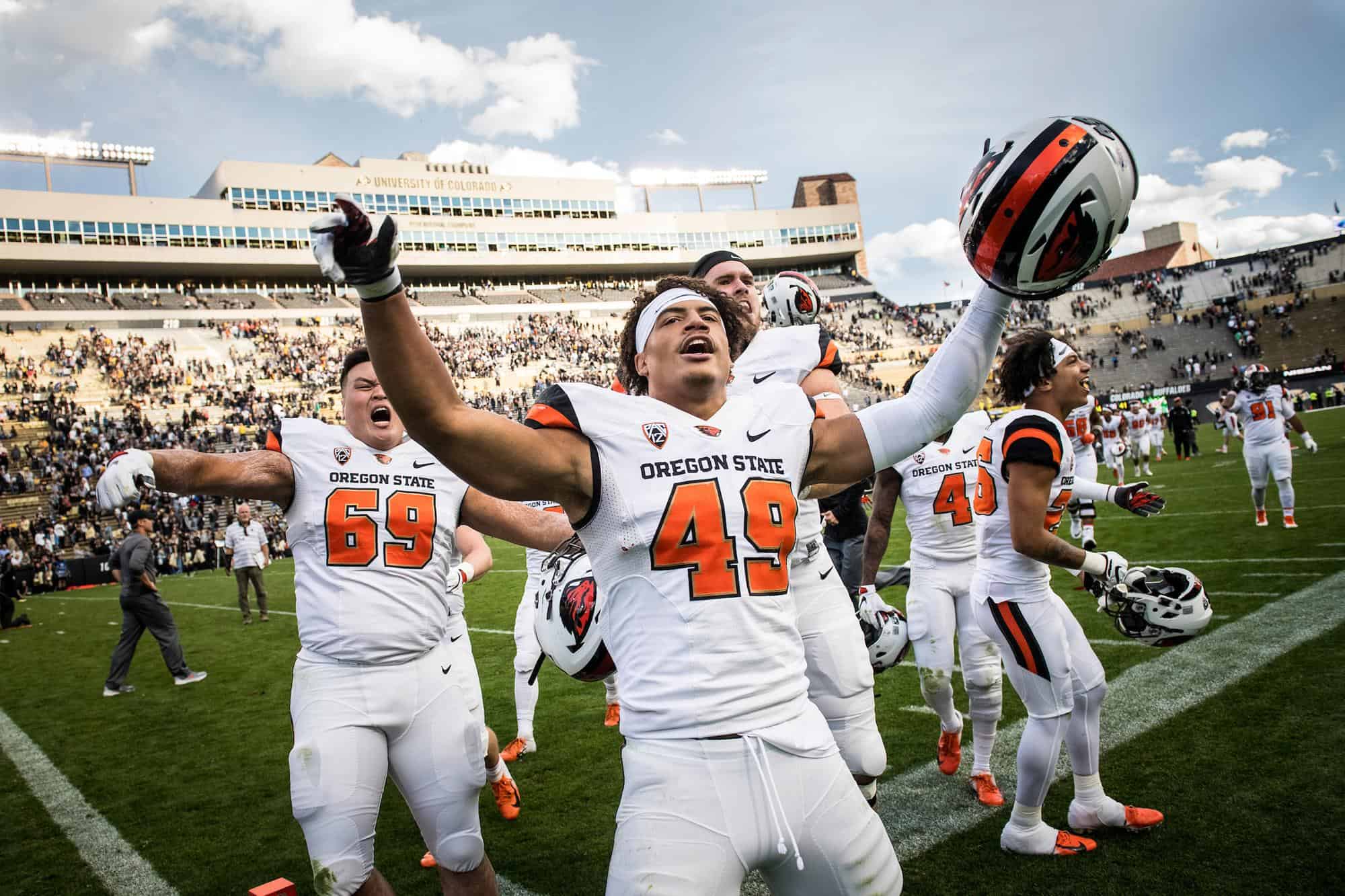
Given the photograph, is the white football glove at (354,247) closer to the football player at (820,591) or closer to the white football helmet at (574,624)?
the white football helmet at (574,624)

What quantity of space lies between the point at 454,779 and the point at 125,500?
1586 mm

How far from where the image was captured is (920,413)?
246 cm

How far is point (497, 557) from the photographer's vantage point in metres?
20.0

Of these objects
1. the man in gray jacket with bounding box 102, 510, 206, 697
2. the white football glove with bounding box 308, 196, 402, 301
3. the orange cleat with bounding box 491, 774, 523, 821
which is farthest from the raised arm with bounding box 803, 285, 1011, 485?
the man in gray jacket with bounding box 102, 510, 206, 697

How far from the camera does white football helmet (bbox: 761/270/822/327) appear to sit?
14.6 ft

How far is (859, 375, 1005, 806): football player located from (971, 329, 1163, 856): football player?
2.16ft

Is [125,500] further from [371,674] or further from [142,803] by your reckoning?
[142,803]

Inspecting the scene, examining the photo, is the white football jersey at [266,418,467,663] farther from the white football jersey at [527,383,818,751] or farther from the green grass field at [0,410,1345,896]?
the green grass field at [0,410,1345,896]

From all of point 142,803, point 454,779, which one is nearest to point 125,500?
point 454,779

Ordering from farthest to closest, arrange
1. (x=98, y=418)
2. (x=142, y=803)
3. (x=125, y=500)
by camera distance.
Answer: (x=98, y=418)
(x=142, y=803)
(x=125, y=500)

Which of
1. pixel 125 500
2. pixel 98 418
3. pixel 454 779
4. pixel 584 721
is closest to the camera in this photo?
pixel 125 500

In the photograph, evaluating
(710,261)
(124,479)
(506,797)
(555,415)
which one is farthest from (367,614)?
(506,797)

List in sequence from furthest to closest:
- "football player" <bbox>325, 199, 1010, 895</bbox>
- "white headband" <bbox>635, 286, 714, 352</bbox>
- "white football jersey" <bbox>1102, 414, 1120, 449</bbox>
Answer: "white football jersey" <bbox>1102, 414, 1120, 449</bbox> → "white headband" <bbox>635, 286, 714, 352</bbox> → "football player" <bbox>325, 199, 1010, 895</bbox>

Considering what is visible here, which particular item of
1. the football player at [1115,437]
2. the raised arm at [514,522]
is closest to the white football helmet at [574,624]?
the raised arm at [514,522]
